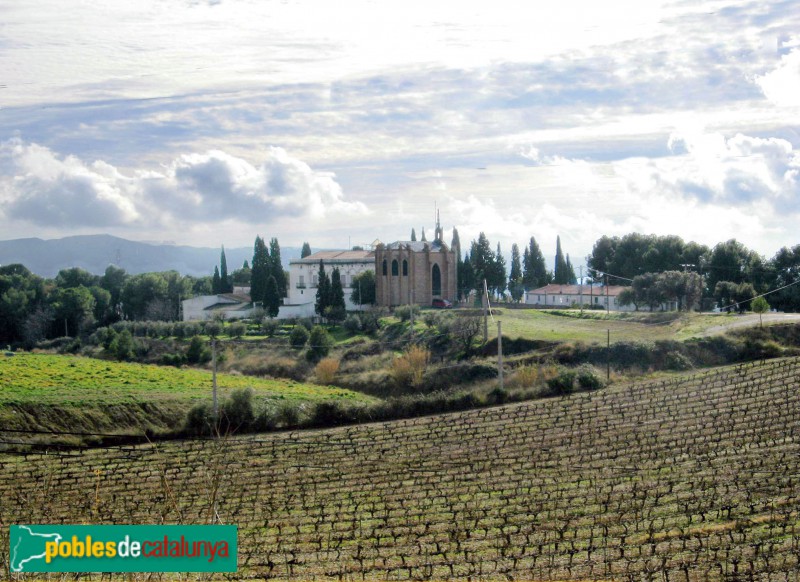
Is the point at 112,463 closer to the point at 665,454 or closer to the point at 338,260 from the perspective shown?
the point at 665,454

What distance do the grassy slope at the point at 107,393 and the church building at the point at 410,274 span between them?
22.8 meters

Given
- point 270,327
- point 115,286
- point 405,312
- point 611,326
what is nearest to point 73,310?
point 115,286

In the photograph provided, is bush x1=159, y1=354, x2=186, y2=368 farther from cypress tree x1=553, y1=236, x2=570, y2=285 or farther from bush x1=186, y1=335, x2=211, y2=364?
cypress tree x1=553, y1=236, x2=570, y2=285

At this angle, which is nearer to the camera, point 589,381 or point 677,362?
point 589,381

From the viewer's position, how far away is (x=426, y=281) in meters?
66.4

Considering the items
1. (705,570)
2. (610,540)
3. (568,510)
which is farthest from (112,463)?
(705,570)

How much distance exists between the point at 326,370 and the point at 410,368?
5.44m

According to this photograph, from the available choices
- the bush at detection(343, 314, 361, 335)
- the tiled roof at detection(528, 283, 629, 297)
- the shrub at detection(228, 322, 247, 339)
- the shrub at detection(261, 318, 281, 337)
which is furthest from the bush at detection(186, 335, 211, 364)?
the tiled roof at detection(528, 283, 629, 297)

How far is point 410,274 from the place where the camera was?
65625mm

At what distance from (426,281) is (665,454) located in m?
44.8

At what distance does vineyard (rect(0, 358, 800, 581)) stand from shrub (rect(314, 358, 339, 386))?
1459cm

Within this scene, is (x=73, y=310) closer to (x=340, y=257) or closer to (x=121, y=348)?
(x=121, y=348)

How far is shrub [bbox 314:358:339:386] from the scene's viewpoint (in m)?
45.6

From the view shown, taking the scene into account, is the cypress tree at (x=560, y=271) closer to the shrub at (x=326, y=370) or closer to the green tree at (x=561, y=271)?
the green tree at (x=561, y=271)
